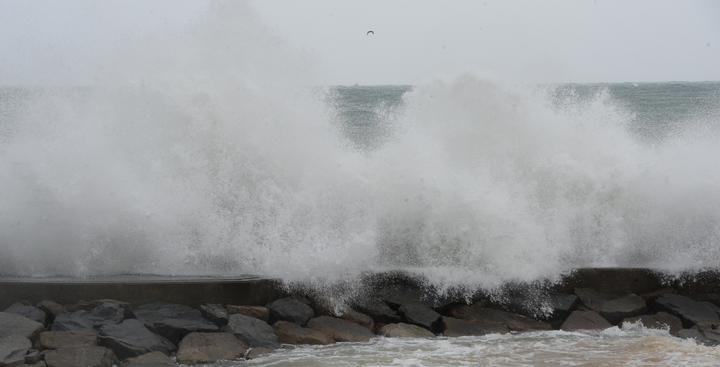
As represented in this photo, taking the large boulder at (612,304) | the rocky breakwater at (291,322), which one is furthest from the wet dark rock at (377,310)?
the large boulder at (612,304)

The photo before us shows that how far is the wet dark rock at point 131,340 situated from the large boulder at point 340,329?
3.35 ft

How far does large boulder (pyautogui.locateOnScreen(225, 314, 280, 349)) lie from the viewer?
356 centimetres

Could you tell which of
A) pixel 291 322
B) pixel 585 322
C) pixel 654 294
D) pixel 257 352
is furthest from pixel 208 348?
pixel 654 294

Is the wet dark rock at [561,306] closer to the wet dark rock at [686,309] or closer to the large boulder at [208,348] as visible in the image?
the wet dark rock at [686,309]

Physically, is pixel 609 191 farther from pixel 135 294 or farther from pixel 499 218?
pixel 135 294

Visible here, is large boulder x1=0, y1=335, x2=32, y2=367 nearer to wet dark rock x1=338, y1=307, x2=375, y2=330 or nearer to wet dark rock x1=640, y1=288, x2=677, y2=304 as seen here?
wet dark rock x1=338, y1=307, x2=375, y2=330

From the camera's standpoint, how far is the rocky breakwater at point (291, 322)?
3.24 meters

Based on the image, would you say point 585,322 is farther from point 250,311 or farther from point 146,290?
point 146,290

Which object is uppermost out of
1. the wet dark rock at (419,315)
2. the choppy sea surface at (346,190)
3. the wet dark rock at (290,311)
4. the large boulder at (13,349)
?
the choppy sea surface at (346,190)

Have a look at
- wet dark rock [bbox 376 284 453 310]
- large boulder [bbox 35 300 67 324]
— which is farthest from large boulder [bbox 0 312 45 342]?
wet dark rock [bbox 376 284 453 310]

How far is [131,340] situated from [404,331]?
6.10 feet

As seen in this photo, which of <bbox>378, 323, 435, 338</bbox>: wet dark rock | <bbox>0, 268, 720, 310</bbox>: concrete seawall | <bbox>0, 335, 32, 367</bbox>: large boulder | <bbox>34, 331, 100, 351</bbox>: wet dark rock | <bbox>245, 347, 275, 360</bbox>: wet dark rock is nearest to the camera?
<bbox>0, 335, 32, 367</bbox>: large boulder

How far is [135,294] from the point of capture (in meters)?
3.95

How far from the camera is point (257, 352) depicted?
343 cm
